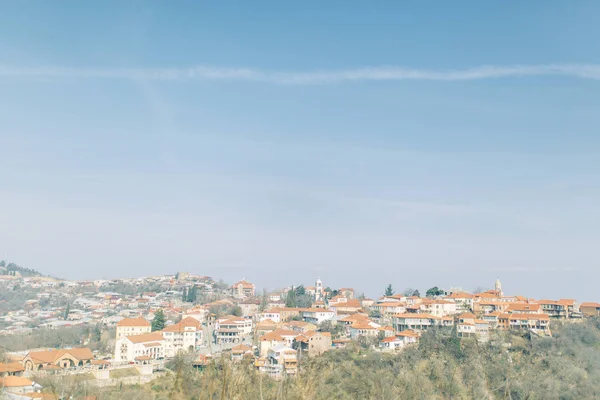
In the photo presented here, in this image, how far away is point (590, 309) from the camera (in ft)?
157

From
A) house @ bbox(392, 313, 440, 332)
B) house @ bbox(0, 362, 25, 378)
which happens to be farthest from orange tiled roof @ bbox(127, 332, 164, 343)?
house @ bbox(392, 313, 440, 332)

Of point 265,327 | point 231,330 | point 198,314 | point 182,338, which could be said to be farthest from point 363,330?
point 198,314

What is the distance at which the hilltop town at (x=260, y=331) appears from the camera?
33.5 m

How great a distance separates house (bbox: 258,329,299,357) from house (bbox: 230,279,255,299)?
38926mm

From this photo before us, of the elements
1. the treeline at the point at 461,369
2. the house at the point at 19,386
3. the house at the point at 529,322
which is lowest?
the house at the point at 19,386

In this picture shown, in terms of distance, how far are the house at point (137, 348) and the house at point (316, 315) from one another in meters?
15.0

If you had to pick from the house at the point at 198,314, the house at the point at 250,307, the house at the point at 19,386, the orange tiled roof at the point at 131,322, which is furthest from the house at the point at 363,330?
the house at the point at 19,386

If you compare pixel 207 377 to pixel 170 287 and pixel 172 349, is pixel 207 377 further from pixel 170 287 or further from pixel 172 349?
pixel 170 287

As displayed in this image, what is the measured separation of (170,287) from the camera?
314 ft

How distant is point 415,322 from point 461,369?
35.3ft

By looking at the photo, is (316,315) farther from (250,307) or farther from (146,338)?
(146,338)

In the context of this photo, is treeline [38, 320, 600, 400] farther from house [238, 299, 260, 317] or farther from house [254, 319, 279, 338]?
house [238, 299, 260, 317]

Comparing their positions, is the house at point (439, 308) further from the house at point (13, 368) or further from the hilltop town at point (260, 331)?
the house at point (13, 368)

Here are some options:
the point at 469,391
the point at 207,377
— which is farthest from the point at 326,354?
the point at 207,377
